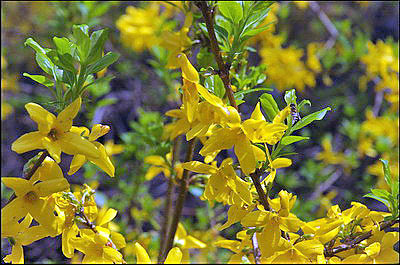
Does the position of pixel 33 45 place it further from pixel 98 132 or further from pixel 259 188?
pixel 259 188

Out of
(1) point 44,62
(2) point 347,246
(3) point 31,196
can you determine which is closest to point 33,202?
(3) point 31,196

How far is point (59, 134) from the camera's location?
92 cm

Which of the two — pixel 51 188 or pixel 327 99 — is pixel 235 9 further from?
pixel 327 99

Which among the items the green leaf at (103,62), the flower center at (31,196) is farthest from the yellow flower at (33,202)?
the green leaf at (103,62)

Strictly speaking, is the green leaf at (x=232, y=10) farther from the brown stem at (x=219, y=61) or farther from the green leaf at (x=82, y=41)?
the green leaf at (x=82, y=41)

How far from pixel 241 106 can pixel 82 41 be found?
301 cm

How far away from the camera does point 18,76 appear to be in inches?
171

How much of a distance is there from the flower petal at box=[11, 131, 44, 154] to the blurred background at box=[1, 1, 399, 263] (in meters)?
0.68

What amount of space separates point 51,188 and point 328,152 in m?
2.98

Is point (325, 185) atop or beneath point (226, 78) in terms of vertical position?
beneath

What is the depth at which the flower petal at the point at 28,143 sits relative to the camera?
831mm

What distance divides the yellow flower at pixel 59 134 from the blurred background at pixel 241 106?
2.02 ft

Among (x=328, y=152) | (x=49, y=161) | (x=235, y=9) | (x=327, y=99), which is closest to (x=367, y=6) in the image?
(x=327, y=99)

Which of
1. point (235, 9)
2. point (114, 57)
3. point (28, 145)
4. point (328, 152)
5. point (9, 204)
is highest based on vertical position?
point (235, 9)
